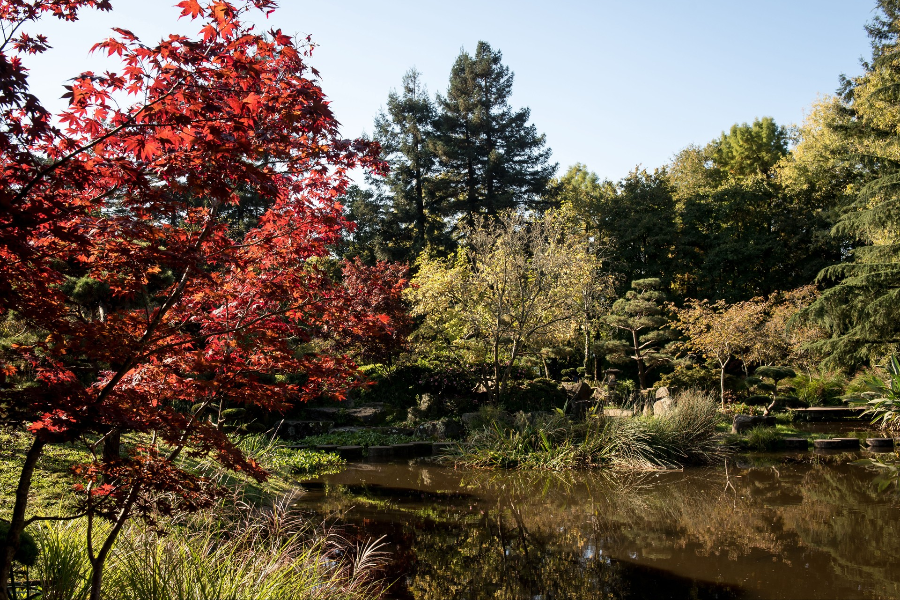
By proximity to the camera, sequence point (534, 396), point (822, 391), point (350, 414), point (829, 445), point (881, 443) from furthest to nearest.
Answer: point (822, 391), point (534, 396), point (350, 414), point (829, 445), point (881, 443)

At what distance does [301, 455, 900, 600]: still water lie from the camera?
14.8ft

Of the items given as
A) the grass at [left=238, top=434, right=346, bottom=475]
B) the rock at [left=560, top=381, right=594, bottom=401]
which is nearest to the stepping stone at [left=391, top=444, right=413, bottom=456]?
the grass at [left=238, top=434, right=346, bottom=475]

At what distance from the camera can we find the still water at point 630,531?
4.50 meters

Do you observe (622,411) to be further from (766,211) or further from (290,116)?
Answer: (766,211)

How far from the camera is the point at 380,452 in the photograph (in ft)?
36.4

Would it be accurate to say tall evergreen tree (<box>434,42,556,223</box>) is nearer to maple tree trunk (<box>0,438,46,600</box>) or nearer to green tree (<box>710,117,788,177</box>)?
green tree (<box>710,117,788,177</box>)

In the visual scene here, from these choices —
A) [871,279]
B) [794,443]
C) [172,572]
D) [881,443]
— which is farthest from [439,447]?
[871,279]

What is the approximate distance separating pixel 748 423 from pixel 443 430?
5979 millimetres

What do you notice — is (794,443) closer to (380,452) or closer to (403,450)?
(403,450)

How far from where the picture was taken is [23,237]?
7.54 ft

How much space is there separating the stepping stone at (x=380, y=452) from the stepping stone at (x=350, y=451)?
0.22 m

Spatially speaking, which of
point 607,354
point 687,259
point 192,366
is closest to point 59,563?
point 192,366

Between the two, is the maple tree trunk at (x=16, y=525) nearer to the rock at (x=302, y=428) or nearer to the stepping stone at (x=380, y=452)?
the stepping stone at (x=380, y=452)

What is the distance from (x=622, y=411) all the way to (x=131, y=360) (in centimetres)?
917
